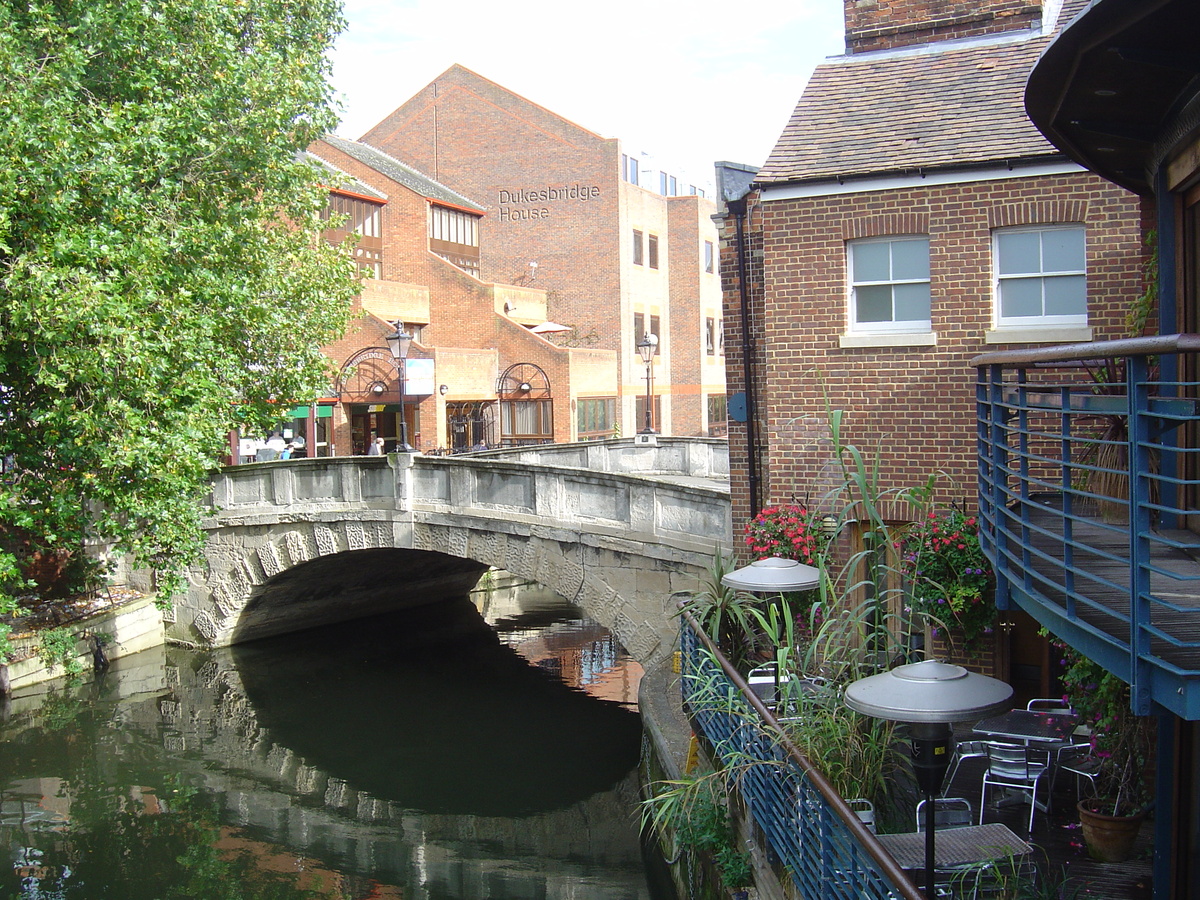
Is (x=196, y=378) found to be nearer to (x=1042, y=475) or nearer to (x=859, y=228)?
(x=859, y=228)

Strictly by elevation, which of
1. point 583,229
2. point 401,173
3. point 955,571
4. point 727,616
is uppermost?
point 401,173

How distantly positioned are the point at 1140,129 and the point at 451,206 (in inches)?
1421

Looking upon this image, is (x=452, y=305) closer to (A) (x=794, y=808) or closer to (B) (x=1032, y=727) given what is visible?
(B) (x=1032, y=727)

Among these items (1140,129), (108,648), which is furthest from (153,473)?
(1140,129)

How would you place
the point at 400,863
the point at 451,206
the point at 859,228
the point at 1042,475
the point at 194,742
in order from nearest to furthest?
the point at 1042,475 < the point at 859,228 < the point at 400,863 < the point at 194,742 < the point at 451,206

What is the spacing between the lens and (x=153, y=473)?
12492 mm

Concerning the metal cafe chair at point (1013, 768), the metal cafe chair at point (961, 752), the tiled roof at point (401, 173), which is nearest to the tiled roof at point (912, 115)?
the metal cafe chair at point (961, 752)

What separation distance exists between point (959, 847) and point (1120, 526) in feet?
6.50

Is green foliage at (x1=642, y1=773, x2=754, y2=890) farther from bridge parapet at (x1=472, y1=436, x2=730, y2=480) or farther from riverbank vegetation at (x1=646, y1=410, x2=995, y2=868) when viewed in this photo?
bridge parapet at (x1=472, y1=436, x2=730, y2=480)

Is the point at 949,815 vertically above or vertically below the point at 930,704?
below

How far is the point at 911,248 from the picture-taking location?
11.4 m

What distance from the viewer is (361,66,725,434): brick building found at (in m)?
43.3

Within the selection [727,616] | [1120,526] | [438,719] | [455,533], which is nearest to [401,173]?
[455,533]

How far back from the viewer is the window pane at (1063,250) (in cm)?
1064
